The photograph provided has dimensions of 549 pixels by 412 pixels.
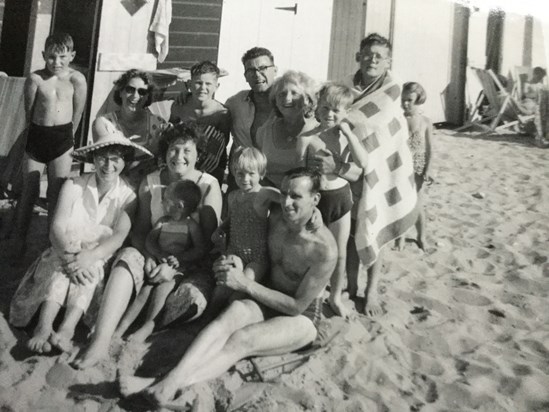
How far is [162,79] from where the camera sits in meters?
5.10

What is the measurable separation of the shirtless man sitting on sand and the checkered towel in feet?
2.05

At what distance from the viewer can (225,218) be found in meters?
3.36

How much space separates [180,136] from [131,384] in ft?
5.23

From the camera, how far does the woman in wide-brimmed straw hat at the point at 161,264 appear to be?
282cm

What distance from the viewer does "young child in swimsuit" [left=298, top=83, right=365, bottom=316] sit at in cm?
311

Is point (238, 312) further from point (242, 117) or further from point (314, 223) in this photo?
point (242, 117)

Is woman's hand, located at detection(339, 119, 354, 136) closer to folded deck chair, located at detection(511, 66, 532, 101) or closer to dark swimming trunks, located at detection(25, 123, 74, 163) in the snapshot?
dark swimming trunks, located at detection(25, 123, 74, 163)

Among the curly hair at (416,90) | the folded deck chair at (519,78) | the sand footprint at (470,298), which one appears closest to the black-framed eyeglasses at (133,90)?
the curly hair at (416,90)

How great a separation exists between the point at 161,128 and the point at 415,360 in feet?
8.08

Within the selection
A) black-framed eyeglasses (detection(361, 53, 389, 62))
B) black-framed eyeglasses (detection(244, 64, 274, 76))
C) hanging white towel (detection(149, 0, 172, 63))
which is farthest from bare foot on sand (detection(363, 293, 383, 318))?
hanging white towel (detection(149, 0, 172, 63))

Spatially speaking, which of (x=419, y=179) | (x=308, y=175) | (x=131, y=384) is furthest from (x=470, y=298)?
(x=131, y=384)

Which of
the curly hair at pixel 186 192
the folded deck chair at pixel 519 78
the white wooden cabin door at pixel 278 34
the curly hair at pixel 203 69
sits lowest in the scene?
the curly hair at pixel 186 192

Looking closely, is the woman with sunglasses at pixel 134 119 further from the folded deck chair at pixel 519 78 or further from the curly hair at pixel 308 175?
the folded deck chair at pixel 519 78

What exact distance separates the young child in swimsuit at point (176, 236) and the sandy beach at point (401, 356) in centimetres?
36
